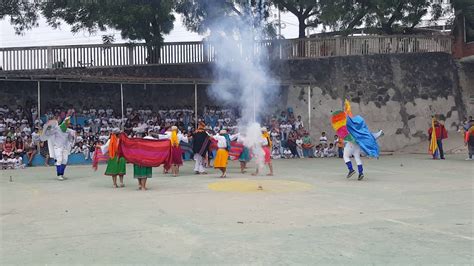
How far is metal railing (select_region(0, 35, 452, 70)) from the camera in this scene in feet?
71.7

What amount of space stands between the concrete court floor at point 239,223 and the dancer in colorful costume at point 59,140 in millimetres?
1002

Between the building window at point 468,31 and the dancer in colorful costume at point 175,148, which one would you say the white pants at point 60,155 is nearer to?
the dancer in colorful costume at point 175,148

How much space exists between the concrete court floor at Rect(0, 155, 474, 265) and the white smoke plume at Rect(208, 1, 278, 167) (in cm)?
1030

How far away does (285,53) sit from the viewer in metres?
24.2

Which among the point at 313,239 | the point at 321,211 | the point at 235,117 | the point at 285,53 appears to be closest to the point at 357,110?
the point at 285,53

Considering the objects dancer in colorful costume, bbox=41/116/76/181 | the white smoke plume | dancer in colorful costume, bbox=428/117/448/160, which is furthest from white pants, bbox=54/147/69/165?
dancer in colorful costume, bbox=428/117/448/160

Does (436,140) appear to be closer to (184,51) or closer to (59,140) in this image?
(184,51)

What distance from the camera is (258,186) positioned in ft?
37.2

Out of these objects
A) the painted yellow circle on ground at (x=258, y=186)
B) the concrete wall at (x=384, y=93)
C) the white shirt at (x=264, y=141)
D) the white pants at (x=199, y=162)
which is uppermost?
the concrete wall at (x=384, y=93)

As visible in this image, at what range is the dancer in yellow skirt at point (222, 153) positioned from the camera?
13.7 metres

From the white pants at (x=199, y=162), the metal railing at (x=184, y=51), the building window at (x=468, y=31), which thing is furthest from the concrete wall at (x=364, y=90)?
the white pants at (x=199, y=162)

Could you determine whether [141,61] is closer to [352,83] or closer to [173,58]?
[173,58]

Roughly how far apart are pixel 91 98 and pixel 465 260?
63.8ft

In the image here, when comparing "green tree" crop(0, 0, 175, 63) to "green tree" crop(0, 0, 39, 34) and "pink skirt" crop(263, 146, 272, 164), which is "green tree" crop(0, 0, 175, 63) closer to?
"green tree" crop(0, 0, 39, 34)
